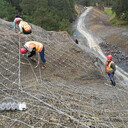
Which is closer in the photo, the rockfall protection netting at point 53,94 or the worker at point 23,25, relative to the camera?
the rockfall protection netting at point 53,94

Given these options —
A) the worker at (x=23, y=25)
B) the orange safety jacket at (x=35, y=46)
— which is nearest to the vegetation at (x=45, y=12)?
the worker at (x=23, y=25)

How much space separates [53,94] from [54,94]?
1.9 inches

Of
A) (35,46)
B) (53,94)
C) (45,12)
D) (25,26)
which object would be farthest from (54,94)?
(45,12)

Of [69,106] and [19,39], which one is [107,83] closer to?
[69,106]

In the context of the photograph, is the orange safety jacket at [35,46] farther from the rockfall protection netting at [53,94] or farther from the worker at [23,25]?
the worker at [23,25]

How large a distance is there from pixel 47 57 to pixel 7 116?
3.72 metres

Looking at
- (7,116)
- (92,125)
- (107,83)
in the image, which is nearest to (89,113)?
(92,125)

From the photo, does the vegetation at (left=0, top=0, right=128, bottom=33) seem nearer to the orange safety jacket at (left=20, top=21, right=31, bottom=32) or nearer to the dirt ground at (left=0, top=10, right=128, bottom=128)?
the orange safety jacket at (left=20, top=21, right=31, bottom=32)

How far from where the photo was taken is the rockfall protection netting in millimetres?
3295

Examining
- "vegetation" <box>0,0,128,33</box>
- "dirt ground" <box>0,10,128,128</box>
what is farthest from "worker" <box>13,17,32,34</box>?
"vegetation" <box>0,0,128,33</box>

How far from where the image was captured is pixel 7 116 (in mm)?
3229

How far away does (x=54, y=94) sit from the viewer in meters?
4.24

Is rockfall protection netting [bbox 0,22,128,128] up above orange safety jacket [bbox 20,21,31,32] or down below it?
below

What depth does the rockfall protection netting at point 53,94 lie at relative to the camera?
3.29m
